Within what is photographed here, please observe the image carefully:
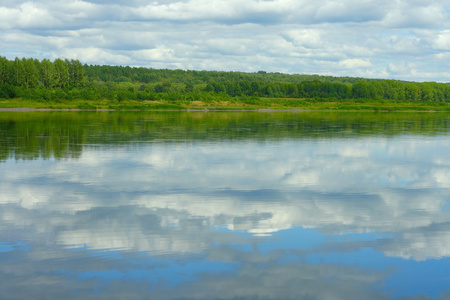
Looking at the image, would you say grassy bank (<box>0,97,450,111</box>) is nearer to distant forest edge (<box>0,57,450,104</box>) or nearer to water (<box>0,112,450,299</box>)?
distant forest edge (<box>0,57,450,104</box>)

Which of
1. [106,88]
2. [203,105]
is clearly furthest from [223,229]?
[106,88]

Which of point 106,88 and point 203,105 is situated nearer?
point 203,105

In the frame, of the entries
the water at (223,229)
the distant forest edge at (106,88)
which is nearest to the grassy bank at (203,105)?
the distant forest edge at (106,88)

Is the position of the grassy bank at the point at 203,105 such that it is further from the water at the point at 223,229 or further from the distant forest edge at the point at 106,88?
the water at the point at 223,229

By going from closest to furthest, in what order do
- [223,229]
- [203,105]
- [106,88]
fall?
[223,229], [203,105], [106,88]

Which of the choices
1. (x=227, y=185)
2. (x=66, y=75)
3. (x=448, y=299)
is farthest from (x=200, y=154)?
(x=66, y=75)

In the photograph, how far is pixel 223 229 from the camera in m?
11.0

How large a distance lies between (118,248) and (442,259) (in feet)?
21.5

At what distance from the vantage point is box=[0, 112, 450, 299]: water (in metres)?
8.01

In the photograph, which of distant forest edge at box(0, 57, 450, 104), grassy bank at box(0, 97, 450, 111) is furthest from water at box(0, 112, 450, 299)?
distant forest edge at box(0, 57, 450, 104)

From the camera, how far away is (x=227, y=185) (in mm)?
16234

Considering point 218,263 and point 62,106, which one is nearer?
point 218,263

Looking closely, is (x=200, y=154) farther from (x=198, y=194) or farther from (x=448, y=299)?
(x=448, y=299)

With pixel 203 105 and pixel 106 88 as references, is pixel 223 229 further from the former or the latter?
pixel 106 88
